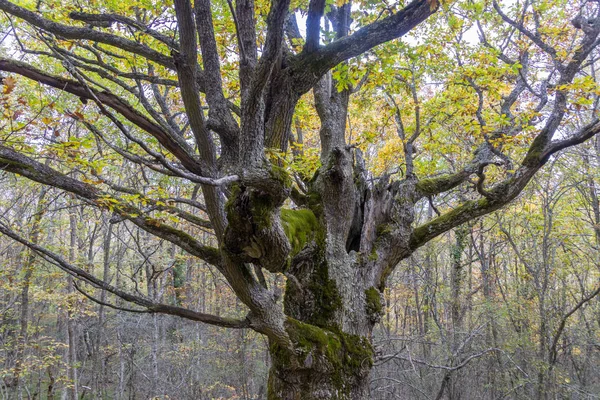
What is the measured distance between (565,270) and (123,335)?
39.1 feet

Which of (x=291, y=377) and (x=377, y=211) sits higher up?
(x=377, y=211)

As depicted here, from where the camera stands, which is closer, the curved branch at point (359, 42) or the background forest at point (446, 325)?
the curved branch at point (359, 42)

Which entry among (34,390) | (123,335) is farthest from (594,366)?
(34,390)

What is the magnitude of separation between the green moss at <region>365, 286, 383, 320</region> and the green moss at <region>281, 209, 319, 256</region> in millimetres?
824

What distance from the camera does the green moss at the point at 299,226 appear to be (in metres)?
3.01

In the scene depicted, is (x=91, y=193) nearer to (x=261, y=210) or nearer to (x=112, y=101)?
(x=112, y=101)

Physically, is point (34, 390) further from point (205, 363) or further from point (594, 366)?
point (594, 366)

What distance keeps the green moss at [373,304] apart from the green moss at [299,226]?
824mm

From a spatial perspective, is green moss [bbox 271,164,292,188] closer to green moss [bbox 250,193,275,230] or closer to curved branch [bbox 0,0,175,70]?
green moss [bbox 250,193,275,230]

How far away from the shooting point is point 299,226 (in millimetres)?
3281

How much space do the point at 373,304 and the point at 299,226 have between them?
1119 mm

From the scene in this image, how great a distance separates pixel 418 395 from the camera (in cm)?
755

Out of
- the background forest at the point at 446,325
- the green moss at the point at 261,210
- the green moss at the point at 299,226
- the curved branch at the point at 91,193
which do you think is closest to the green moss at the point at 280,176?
the green moss at the point at 261,210

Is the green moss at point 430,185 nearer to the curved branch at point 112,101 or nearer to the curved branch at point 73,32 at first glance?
the curved branch at point 112,101
